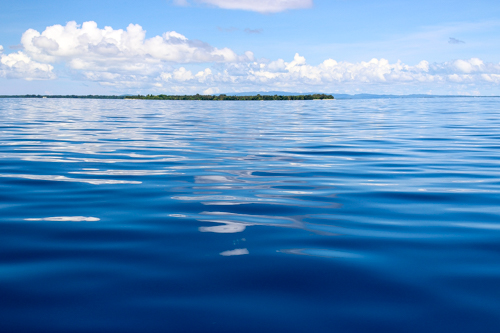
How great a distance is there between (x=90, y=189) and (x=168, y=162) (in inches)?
146

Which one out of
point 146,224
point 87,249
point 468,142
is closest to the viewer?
point 87,249

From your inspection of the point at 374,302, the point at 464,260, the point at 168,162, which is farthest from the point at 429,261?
the point at 168,162

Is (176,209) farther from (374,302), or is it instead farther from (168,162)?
(168,162)

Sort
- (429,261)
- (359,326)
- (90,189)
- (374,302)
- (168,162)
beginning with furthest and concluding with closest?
(168,162) < (90,189) < (429,261) < (374,302) < (359,326)

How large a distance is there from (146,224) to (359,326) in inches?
136

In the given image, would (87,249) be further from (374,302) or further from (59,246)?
(374,302)

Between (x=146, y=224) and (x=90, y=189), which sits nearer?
(x=146, y=224)

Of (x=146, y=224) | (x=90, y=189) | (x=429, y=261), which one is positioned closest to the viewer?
(x=429, y=261)

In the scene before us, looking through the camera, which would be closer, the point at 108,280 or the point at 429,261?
the point at 108,280

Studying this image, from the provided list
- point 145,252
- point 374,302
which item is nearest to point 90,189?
point 145,252

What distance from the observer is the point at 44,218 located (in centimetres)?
607

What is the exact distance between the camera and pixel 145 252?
475 cm

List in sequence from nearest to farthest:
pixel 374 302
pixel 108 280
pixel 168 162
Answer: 1. pixel 374 302
2. pixel 108 280
3. pixel 168 162

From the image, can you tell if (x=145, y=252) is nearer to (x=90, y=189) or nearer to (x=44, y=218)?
(x=44, y=218)
